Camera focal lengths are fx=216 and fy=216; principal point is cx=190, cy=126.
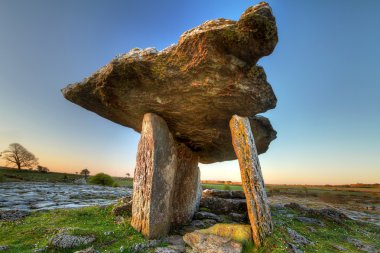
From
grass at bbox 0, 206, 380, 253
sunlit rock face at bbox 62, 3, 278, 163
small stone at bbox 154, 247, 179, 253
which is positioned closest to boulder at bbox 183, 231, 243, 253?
grass at bbox 0, 206, 380, 253

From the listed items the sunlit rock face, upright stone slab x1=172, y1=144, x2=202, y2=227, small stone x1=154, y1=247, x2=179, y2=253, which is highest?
the sunlit rock face

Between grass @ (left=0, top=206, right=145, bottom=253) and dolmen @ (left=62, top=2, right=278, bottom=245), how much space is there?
2.62 feet

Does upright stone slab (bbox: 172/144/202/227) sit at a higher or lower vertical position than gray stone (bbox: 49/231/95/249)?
higher

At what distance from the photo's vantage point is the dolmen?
6.52m

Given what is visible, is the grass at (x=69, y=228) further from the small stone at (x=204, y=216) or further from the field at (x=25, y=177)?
the field at (x=25, y=177)

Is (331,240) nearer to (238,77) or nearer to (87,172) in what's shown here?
(238,77)

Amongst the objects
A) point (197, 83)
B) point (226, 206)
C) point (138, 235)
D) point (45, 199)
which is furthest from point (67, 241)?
point (45, 199)

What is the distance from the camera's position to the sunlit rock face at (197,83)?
636cm

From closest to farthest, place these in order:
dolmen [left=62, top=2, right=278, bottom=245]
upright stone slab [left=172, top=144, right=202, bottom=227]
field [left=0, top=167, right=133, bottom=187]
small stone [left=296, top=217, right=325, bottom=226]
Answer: dolmen [left=62, top=2, right=278, bottom=245], upright stone slab [left=172, top=144, right=202, bottom=227], small stone [left=296, top=217, right=325, bottom=226], field [left=0, top=167, right=133, bottom=187]

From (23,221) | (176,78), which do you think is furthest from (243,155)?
(23,221)

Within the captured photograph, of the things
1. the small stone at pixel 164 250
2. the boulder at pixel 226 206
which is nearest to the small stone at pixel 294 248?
the small stone at pixel 164 250

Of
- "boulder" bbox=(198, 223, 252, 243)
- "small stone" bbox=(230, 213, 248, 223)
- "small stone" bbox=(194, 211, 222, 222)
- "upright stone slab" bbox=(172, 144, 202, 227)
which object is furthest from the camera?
"small stone" bbox=(194, 211, 222, 222)

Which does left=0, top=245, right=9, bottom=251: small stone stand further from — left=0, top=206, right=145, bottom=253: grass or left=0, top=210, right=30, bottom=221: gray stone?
left=0, top=210, right=30, bottom=221: gray stone

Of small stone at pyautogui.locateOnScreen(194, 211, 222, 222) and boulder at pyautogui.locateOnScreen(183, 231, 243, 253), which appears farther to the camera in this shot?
small stone at pyautogui.locateOnScreen(194, 211, 222, 222)
